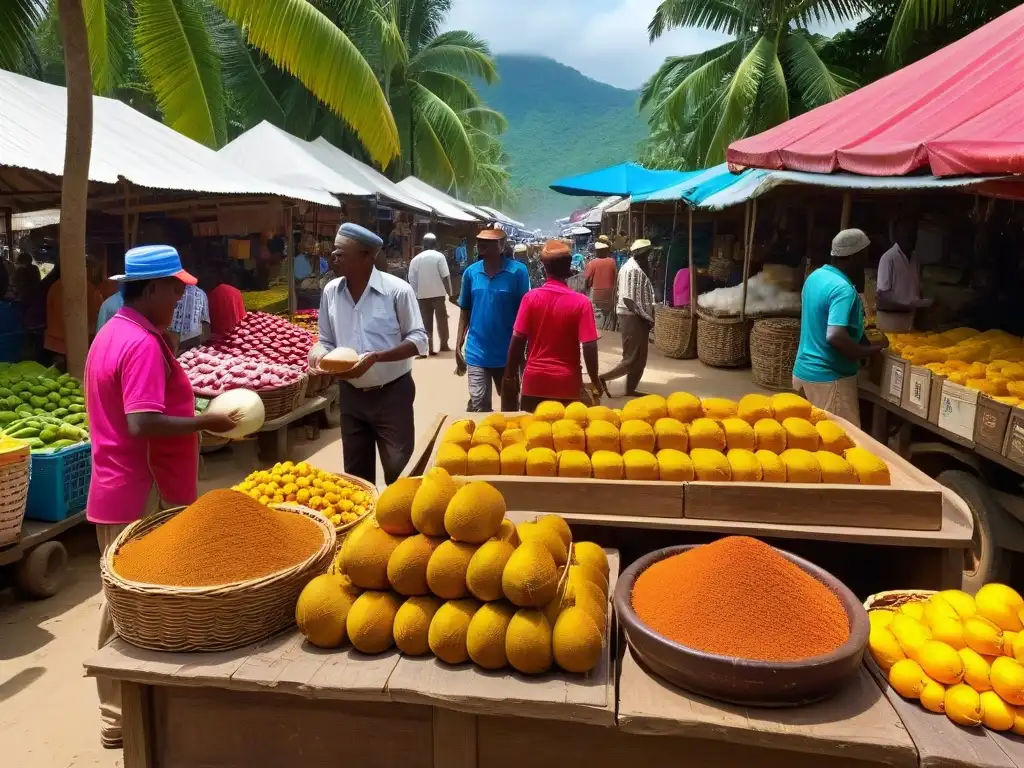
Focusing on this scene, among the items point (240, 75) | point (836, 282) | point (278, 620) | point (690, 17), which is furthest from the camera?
point (240, 75)

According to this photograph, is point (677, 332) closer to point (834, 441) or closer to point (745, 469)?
point (834, 441)

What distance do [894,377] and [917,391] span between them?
1.13 feet

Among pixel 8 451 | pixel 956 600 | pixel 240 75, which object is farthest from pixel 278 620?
pixel 240 75

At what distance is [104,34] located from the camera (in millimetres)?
8617

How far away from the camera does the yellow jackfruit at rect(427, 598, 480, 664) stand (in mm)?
1899

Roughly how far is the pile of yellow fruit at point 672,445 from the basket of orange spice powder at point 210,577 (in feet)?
2.93

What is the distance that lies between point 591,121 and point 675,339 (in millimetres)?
190309

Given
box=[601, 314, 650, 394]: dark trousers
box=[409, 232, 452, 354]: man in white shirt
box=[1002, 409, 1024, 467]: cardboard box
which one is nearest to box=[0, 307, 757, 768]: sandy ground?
box=[601, 314, 650, 394]: dark trousers

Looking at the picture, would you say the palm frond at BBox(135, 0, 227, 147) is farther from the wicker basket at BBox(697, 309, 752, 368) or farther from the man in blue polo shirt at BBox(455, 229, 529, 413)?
the wicker basket at BBox(697, 309, 752, 368)

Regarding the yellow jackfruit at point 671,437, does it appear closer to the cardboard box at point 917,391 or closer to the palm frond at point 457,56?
the cardboard box at point 917,391

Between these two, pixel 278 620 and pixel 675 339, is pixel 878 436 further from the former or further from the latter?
pixel 675 339

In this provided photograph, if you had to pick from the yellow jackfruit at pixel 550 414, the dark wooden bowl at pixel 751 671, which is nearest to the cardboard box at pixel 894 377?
the yellow jackfruit at pixel 550 414

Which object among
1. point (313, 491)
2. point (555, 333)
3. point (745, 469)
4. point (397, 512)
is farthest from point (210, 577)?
point (555, 333)

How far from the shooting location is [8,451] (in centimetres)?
373
